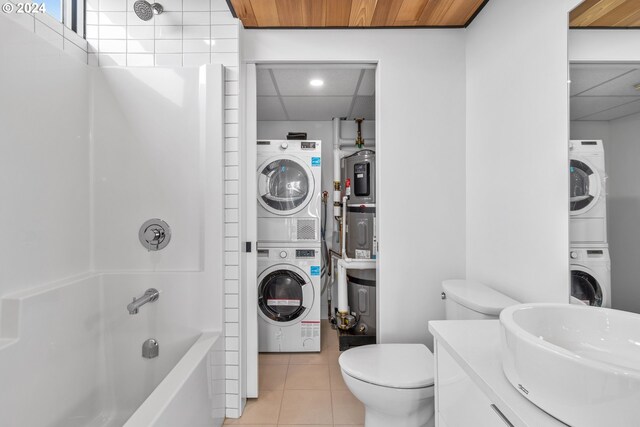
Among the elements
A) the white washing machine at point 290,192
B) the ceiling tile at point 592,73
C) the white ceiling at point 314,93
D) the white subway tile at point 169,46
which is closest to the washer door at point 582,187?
the ceiling tile at point 592,73

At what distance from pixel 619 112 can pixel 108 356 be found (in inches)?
95.2

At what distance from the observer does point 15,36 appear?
4.06 ft

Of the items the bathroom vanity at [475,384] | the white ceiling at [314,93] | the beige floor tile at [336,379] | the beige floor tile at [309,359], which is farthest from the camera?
the beige floor tile at [309,359]

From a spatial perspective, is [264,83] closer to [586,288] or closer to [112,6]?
[112,6]

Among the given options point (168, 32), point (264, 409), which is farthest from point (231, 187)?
point (264, 409)

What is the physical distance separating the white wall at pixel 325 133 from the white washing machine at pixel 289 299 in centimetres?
69

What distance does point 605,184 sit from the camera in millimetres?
931

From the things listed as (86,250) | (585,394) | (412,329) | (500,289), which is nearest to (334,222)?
(412,329)

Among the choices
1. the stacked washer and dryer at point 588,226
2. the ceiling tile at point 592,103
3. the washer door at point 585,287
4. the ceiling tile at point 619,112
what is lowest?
the washer door at point 585,287

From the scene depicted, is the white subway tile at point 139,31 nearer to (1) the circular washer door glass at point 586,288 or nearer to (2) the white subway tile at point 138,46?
(2) the white subway tile at point 138,46

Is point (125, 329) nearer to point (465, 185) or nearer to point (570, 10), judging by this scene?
point (465, 185)

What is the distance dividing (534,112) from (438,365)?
110 centimetres

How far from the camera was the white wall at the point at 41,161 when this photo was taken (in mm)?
1203

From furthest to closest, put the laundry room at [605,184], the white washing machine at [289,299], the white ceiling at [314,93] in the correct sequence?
1. the white washing machine at [289,299]
2. the white ceiling at [314,93]
3. the laundry room at [605,184]
